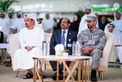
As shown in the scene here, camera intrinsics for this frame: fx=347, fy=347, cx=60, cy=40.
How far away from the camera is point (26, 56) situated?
22.9 feet

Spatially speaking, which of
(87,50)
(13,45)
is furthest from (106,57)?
(13,45)

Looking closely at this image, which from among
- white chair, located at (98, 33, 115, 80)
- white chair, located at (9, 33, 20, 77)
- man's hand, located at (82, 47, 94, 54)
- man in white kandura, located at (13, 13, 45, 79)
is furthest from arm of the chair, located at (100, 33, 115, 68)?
white chair, located at (9, 33, 20, 77)

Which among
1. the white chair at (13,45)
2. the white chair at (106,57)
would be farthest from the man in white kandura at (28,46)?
the white chair at (106,57)

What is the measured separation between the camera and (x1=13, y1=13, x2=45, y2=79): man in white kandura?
6934 mm

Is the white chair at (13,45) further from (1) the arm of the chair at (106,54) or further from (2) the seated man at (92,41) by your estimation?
(1) the arm of the chair at (106,54)

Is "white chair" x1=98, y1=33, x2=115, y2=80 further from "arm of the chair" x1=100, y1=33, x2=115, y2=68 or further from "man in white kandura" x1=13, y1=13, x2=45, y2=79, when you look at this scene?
"man in white kandura" x1=13, y1=13, x2=45, y2=79

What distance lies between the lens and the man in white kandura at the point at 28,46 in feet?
22.7

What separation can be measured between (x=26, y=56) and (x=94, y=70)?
139cm

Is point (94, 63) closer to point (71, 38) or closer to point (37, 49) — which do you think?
point (71, 38)

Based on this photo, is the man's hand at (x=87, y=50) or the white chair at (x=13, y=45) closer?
the man's hand at (x=87, y=50)

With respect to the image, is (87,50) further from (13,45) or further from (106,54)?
(13,45)

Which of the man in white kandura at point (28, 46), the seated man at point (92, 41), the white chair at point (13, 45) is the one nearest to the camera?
the seated man at point (92, 41)

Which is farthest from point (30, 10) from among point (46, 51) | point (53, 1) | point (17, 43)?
point (46, 51)

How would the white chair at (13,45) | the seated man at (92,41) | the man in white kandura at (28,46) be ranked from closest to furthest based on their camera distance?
the seated man at (92,41), the man in white kandura at (28,46), the white chair at (13,45)
